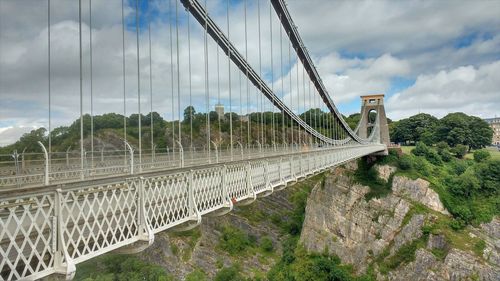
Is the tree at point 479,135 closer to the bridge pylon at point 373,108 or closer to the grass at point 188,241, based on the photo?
the bridge pylon at point 373,108

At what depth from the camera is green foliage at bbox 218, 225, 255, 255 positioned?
35.2 metres

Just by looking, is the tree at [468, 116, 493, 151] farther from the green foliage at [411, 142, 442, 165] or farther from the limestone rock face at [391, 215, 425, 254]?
the limestone rock face at [391, 215, 425, 254]

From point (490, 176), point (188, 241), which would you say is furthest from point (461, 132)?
point (188, 241)

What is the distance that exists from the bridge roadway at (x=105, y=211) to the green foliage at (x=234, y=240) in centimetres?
2523

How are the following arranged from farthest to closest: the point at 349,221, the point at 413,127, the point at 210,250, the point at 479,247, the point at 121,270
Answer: the point at 413,127 < the point at 210,250 < the point at 121,270 < the point at 349,221 < the point at 479,247

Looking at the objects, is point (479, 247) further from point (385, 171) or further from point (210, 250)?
point (210, 250)

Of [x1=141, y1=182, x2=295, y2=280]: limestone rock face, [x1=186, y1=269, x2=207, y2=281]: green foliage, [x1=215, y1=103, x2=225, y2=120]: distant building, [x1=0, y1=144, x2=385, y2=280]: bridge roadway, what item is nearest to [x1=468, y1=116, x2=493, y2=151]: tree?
[x1=141, y1=182, x2=295, y2=280]: limestone rock face

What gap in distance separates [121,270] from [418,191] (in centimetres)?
2868

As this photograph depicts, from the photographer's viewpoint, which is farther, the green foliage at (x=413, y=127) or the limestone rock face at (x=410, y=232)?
the green foliage at (x=413, y=127)

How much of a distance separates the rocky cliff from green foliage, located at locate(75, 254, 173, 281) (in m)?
14.4

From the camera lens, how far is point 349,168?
116 ft

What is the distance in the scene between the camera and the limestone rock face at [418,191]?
28.3 m

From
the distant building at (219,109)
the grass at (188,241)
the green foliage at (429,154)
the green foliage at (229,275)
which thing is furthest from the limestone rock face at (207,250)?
the green foliage at (429,154)

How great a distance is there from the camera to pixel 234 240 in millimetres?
35906
